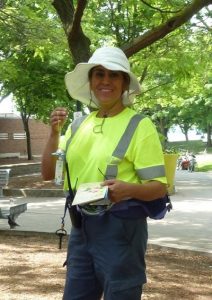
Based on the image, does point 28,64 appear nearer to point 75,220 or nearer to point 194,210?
point 194,210

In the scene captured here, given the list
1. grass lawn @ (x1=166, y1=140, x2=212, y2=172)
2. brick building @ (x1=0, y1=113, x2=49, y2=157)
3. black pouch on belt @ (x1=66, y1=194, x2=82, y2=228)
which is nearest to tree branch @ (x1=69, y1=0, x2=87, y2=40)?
black pouch on belt @ (x1=66, y1=194, x2=82, y2=228)

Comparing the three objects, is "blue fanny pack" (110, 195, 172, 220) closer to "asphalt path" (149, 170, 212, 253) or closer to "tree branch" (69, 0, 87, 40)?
"tree branch" (69, 0, 87, 40)

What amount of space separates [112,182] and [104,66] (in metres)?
0.60

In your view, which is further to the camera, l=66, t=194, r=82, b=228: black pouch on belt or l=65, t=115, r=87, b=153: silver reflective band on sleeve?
l=65, t=115, r=87, b=153: silver reflective band on sleeve

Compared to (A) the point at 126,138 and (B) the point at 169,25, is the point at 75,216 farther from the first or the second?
(B) the point at 169,25

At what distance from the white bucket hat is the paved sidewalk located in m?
4.13

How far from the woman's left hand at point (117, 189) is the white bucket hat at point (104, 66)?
525mm

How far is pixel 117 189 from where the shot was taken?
2.30 m

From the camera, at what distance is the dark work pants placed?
2.41m

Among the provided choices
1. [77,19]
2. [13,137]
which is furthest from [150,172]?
[13,137]

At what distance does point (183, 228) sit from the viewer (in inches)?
328

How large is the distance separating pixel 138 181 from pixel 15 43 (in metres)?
10.6

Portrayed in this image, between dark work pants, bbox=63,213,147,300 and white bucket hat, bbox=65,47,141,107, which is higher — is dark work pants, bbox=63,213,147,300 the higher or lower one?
the lower one

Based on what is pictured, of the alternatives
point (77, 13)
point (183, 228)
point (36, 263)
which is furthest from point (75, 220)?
point (183, 228)
